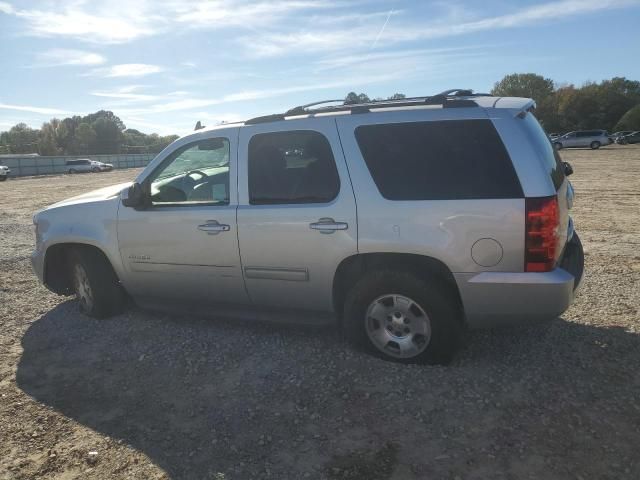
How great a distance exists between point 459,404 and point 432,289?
0.81 m

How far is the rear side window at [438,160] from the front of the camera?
3.38 m

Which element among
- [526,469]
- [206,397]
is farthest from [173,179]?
[526,469]

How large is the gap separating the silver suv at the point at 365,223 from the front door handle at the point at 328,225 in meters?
0.01

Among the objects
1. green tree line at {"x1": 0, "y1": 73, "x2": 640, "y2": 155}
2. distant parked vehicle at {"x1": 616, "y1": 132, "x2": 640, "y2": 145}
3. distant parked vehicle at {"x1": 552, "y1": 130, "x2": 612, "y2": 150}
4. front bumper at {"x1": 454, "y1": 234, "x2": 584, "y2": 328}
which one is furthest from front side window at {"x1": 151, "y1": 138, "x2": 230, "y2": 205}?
green tree line at {"x1": 0, "y1": 73, "x2": 640, "y2": 155}

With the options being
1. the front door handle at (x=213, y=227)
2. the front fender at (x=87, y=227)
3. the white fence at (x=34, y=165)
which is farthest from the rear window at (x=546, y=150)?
the white fence at (x=34, y=165)

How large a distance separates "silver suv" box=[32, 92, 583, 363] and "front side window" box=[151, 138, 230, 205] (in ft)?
0.04

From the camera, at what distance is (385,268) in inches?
148

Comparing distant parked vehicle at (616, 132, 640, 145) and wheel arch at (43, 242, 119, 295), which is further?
distant parked vehicle at (616, 132, 640, 145)

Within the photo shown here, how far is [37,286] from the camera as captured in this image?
21.3 ft

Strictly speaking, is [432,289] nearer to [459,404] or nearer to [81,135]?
[459,404]

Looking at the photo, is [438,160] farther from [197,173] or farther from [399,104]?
[197,173]

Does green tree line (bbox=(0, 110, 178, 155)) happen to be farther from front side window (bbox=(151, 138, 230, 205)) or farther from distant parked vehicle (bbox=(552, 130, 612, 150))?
front side window (bbox=(151, 138, 230, 205))

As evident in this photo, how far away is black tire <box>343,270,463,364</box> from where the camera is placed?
3615 millimetres

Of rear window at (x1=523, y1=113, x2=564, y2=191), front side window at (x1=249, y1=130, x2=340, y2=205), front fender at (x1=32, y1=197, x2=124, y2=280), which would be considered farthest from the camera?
front fender at (x1=32, y1=197, x2=124, y2=280)
